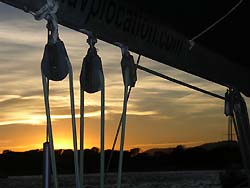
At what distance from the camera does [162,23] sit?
304cm

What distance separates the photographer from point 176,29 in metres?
3.23

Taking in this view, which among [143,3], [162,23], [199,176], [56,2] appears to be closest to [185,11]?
[162,23]

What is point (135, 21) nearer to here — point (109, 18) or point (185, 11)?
point (109, 18)

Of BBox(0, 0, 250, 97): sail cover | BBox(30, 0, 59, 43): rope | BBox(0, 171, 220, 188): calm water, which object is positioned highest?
BBox(0, 171, 220, 188): calm water

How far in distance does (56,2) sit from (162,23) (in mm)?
983

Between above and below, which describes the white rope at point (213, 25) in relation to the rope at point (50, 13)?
above

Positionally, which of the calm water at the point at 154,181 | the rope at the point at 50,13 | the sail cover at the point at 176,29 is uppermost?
the calm water at the point at 154,181

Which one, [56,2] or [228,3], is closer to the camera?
[56,2]

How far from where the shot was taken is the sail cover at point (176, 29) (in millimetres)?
2381

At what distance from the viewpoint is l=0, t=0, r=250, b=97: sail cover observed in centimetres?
238

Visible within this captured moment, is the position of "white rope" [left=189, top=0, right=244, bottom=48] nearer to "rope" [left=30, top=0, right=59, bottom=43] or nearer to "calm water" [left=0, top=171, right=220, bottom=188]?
"rope" [left=30, top=0, right=59, bottom=43]

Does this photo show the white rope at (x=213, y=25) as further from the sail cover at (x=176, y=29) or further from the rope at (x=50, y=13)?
the rope at (x=50, y=13)

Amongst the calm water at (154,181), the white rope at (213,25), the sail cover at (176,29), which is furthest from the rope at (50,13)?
the calm water at (154,181)

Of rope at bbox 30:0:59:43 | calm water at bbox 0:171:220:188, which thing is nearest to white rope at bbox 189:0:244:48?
rope at bbox 30:0:59:43
